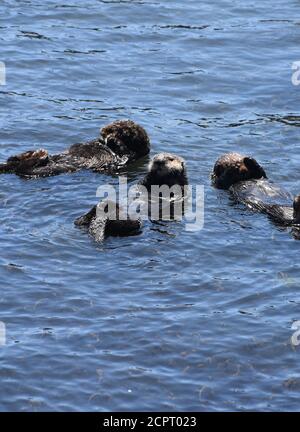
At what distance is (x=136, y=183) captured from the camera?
12.2m

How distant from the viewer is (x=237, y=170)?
39.0ft

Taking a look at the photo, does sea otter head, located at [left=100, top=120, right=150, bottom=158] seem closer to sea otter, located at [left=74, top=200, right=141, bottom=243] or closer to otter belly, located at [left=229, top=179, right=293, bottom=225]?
otter belly, located at [left=229, top=179, right=293, bottom=225]

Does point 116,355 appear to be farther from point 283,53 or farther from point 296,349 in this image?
point 283,53

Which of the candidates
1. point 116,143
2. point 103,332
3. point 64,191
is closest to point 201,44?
point 116,143

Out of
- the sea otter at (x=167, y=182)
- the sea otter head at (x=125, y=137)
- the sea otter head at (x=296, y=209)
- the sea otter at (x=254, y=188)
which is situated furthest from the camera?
the sea otter head at (x=125, y=137)

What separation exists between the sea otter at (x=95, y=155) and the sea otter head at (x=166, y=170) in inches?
38.8

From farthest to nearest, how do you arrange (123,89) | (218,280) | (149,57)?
(149,57)
(123,89)
(218,280)

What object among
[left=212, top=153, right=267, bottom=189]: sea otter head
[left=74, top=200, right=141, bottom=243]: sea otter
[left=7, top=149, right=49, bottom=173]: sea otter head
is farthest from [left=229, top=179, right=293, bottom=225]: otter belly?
[left=7, top=149, right=49, bottom=173]: sea otter head

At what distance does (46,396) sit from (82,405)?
297 millimetres

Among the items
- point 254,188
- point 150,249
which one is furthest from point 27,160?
point 254,188

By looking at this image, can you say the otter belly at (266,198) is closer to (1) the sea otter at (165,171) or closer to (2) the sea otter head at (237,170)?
(2) the sea otter head at (237,170)

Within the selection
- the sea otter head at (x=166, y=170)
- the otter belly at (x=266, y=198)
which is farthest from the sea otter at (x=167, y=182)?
the otter belly at (x=266, y=198)

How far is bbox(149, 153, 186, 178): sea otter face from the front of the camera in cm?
1160

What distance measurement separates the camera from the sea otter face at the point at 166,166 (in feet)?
38.1
